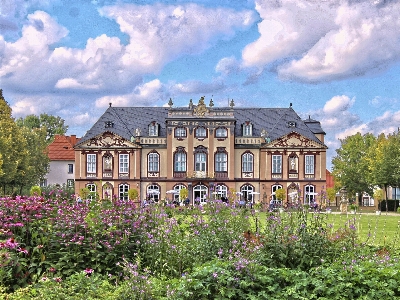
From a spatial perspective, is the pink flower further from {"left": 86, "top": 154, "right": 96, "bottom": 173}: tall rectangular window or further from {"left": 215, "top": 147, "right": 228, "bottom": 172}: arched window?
{"left": 86, "top": 154, "right": 96, "bottom": 173}: tall rectangular window

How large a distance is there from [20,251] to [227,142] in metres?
44.5

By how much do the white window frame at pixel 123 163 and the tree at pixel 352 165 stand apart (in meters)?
24.4

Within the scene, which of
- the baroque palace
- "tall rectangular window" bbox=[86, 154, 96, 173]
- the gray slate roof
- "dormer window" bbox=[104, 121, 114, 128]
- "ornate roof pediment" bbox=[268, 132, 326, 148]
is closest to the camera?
the baroque palace

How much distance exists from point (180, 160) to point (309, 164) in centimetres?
1172

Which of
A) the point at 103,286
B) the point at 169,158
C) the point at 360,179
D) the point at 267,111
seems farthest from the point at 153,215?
the point at 360,179

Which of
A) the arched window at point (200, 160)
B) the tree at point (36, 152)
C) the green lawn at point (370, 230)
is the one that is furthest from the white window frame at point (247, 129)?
the green lawn at point (370, 230)

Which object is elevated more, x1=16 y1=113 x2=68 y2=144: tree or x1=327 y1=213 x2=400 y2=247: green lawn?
x1=16 y1=113 x2=68 y2=144: tree

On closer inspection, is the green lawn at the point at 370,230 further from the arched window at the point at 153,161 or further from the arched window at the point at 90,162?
the arched window at the point at 90,162

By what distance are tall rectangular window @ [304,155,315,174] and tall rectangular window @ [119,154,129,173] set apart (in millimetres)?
16218

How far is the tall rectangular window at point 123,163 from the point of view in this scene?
55.8 meters

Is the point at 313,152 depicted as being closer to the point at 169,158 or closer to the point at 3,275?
the point at 169,158

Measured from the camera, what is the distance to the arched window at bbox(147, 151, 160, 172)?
55.8 meters

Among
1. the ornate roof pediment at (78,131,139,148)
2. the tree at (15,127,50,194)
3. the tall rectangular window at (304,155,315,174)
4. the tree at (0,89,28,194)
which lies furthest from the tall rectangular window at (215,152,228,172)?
the tree at (15,127,50,194)

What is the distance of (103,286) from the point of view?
1045 cm
